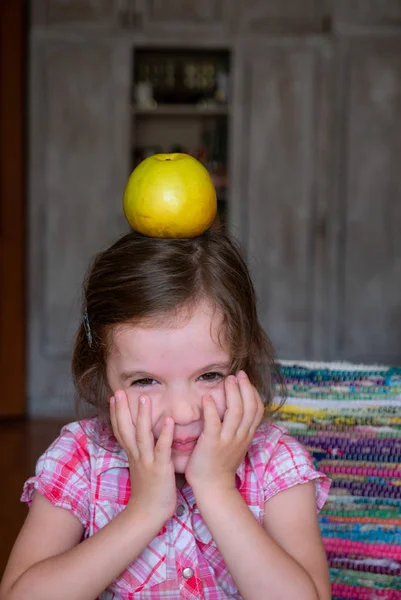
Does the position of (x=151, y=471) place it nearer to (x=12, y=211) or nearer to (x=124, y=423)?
(x=124, y=423)

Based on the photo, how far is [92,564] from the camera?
2.97 ft

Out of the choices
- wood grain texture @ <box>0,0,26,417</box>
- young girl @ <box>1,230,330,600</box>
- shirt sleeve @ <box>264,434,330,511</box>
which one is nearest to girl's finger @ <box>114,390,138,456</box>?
young girl @ <box>1,230,330,600</box>

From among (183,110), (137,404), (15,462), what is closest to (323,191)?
(183,110)

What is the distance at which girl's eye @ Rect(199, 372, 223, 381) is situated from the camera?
3.20ft

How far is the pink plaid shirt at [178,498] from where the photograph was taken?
1.01 metres

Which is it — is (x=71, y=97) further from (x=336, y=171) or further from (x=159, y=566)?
(x=159, y=566)

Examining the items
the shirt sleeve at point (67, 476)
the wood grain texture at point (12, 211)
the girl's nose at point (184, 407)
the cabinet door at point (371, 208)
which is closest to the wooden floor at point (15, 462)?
the wood grain texture at point (12, 211)

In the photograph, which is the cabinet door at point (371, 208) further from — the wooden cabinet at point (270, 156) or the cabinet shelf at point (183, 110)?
the cabinet shelf at point (183, 110)

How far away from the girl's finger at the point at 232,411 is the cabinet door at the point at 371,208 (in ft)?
10.5

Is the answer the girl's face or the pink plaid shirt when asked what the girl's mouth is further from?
the pink plaid shirt

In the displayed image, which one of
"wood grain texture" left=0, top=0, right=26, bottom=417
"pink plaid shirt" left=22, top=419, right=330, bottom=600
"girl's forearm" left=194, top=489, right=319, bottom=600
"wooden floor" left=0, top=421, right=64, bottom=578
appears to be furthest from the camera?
"wood grain texture" left=0, top=0, right=26, bottom=417

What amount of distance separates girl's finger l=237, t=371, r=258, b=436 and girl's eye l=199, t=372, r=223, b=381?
3 centimetres

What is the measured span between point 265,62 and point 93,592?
345cm

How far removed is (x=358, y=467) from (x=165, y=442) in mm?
385
